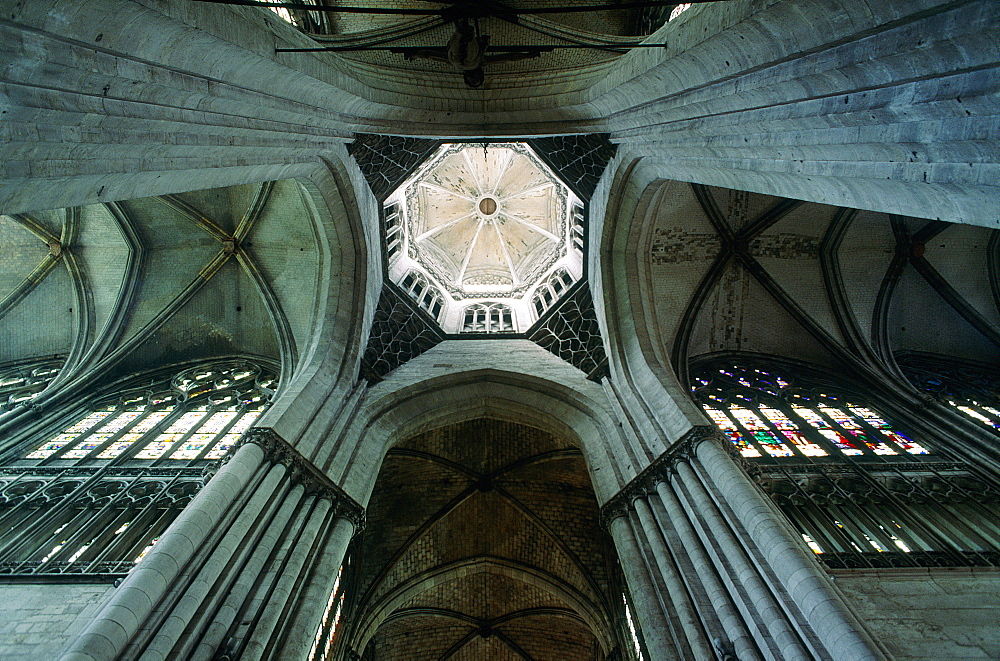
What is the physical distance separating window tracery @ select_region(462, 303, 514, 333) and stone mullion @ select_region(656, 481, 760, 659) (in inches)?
330

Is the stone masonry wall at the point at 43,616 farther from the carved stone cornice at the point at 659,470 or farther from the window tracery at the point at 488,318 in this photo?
the window tracery at the point at 488,318

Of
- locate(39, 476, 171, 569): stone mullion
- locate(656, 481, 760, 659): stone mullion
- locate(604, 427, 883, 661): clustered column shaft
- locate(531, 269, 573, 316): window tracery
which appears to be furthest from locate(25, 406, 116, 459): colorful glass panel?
locate(531, 269, 573, 316): window tracery

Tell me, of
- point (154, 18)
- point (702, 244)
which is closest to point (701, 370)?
point (702, 244)

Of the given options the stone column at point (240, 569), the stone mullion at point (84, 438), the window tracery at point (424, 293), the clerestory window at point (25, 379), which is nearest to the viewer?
the stone column at point (240, 569)

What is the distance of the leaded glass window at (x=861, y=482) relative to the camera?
6.70 m

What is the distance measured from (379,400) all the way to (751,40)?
7995 mm

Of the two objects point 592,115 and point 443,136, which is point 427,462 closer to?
point 443,136

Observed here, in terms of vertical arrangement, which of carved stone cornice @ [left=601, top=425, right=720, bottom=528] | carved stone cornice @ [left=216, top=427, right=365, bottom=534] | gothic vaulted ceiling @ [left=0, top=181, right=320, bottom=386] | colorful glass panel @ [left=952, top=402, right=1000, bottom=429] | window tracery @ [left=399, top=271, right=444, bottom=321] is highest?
window tracery @ [left=399, top=271, right=444, bottom=321]

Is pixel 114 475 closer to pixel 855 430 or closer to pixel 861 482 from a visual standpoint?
pixel 861 482

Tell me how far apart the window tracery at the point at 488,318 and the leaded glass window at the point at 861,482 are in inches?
249

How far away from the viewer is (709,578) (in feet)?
17.9

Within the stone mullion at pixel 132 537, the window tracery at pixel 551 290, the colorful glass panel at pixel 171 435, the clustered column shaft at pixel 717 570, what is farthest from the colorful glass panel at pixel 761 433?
the colorful glass panel at pixel 171 435

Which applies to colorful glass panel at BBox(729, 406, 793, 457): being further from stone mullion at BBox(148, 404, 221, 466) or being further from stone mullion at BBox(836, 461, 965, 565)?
stone mullion at BBox(148, 404, 221, 466)

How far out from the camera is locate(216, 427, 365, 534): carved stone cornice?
679 cm
